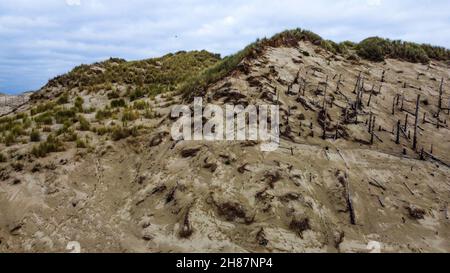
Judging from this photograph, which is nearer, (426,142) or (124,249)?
(124,249)

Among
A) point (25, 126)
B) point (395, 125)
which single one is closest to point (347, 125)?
point (395, 125)

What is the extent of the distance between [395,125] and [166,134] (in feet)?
27.5

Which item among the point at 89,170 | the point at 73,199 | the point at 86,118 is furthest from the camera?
the point at 86,118

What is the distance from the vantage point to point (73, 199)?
39.7 ft

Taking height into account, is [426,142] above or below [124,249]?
above

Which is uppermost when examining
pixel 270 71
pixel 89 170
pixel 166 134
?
pixel 270 71

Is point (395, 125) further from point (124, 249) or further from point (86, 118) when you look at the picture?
point (86, 118)

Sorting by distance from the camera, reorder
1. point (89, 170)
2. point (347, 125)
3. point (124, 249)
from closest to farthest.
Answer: point (124, 249) < point (89, 170) < point (347, 125)

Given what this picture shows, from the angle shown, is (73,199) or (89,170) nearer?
(73,199)
